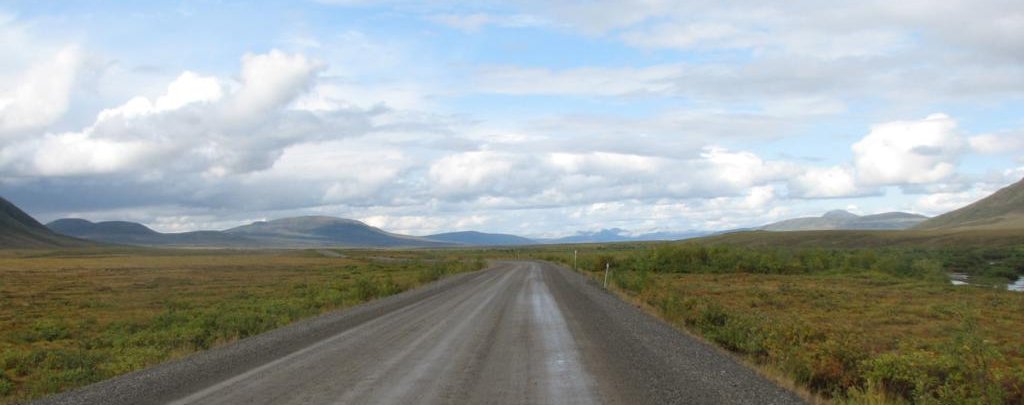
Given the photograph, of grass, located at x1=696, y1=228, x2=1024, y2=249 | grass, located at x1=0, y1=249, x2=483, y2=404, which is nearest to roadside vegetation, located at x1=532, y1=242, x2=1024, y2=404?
grass, located at x1=0, y1=249, x2=483, y2=404

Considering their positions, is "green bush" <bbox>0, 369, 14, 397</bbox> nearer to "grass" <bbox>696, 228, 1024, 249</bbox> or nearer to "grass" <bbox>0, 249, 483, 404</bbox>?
"grass" <bbox>0, 249, 483, 404</bbox>

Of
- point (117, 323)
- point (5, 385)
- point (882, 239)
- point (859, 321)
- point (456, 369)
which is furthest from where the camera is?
point (882, 239)

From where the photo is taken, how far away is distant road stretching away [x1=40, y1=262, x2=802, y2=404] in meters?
9.48

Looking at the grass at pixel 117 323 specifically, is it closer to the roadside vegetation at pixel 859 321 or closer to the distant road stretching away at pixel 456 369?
the distant road stretching away at pixel 456 369

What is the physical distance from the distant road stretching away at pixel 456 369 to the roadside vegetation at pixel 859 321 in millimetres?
1064

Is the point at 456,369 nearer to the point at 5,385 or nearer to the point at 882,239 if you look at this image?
the point at 5,385

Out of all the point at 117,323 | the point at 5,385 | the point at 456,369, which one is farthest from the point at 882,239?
the point at 5,385

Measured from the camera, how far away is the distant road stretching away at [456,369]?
31.1ft

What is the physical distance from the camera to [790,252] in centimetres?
7444

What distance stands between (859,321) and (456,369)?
66.3 ft

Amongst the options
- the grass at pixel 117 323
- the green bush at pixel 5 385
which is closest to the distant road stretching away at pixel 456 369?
the grass at pixel 117 323

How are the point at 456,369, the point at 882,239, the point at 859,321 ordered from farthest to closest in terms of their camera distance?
the point at 882,239
the point at 859,321
the point at 456,369

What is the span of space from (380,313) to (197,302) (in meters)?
18.6

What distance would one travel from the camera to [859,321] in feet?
87.1
